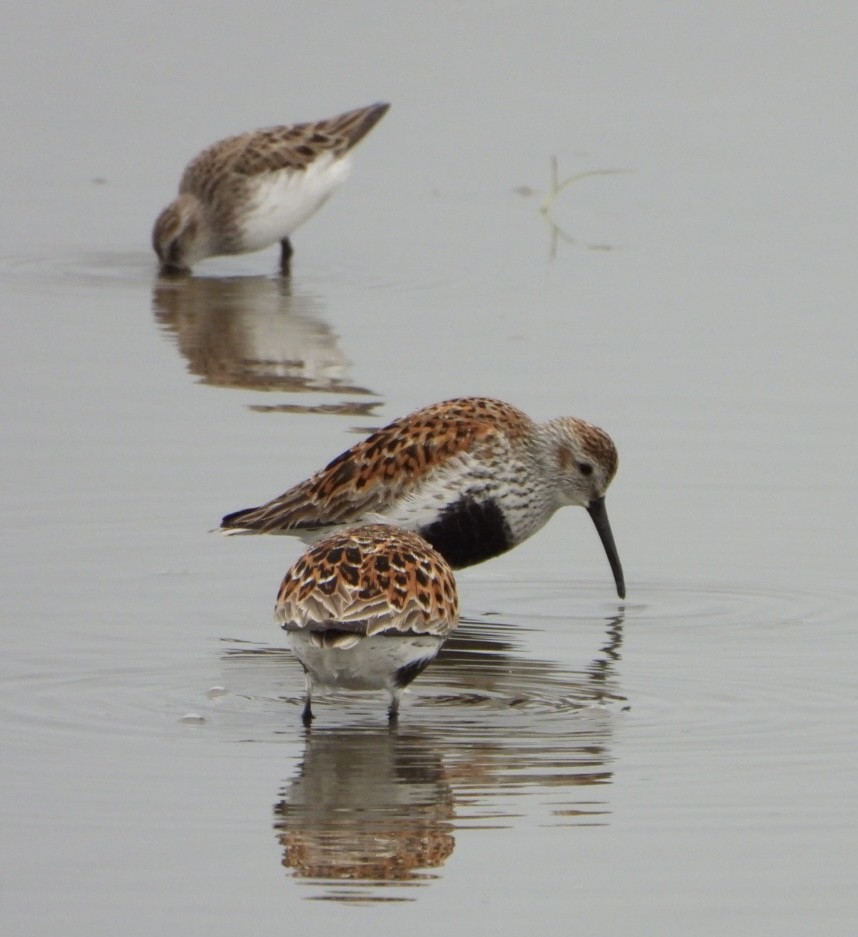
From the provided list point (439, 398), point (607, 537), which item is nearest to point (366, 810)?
point (607, 537)

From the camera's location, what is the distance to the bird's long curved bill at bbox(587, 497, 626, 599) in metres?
9.07

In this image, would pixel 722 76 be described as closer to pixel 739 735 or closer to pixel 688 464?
pixel 688 464

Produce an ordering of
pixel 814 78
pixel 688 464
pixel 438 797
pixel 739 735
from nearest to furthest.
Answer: pixel 438 797 → pixel 739 735 → pixel 688 464 → pixel 814 78

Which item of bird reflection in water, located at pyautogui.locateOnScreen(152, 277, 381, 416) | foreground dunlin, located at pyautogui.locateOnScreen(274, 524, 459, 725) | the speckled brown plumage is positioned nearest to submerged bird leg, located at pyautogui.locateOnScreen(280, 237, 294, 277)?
bird reflection in water, located at pyautogui.locateOnScreen(152, 277, 381, 416)

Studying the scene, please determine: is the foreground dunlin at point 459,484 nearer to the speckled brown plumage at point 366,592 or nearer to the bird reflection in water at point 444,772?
the bird reflection in water at point 444,772

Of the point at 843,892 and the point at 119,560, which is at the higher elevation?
the point at 843,892

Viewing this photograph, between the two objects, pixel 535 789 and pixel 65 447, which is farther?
pixel 65 447

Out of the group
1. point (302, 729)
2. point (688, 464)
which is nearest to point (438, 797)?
point (302, 729)

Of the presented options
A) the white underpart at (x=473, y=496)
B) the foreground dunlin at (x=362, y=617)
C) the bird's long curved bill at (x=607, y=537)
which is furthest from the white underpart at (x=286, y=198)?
the foreground dunlin at (x=362, y=617)

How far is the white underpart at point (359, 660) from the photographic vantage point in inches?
282

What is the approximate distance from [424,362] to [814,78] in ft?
27.9

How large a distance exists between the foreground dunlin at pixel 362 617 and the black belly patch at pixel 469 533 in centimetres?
162

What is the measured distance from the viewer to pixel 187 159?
18.0 m

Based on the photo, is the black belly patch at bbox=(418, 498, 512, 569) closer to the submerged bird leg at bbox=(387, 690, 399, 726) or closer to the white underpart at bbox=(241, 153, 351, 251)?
the submerged bird leg at bbox=(387, 690, 399, 726)
